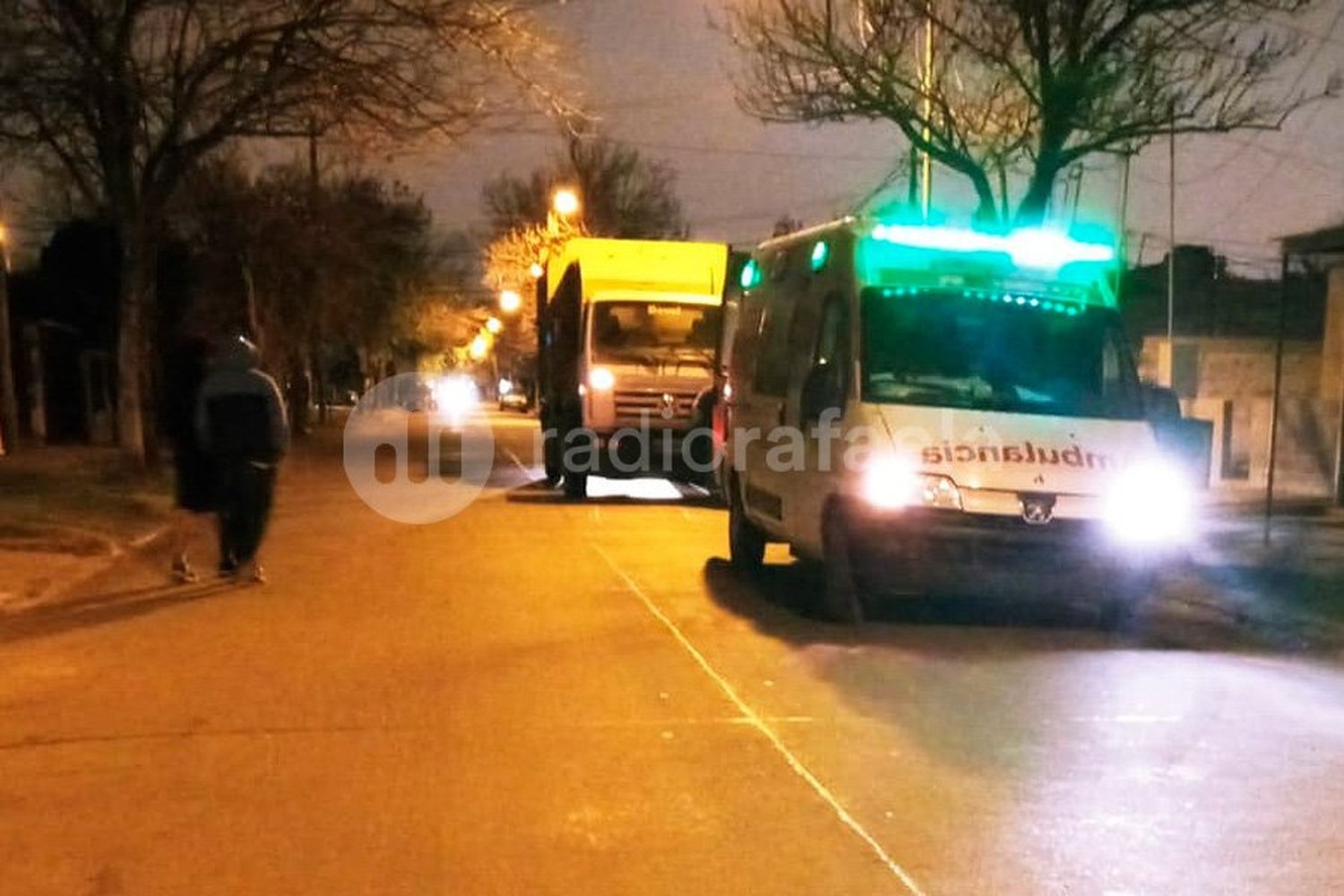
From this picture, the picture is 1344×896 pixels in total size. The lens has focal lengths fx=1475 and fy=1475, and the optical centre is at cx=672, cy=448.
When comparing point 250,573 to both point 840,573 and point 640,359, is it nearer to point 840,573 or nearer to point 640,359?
point 840,573

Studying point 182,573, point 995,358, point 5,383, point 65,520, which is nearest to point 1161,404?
point 995,358

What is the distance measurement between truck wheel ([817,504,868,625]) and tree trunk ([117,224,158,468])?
43.4 ft

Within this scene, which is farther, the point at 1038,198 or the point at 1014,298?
the point at 1038,198

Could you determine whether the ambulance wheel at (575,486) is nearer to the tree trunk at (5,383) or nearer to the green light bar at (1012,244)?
the tree trunk at (5,383)

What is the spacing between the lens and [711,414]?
53.8ft

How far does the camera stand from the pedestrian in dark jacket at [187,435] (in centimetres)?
1076

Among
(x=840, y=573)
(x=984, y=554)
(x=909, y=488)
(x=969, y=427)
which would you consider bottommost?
(x=840, y=573)

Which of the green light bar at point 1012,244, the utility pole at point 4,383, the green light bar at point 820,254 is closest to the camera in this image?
the green light bar at point 1012,244

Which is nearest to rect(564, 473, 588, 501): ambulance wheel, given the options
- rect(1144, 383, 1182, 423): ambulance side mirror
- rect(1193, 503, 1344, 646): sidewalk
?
rect(1193, 503, 1344, 646): sidewalk

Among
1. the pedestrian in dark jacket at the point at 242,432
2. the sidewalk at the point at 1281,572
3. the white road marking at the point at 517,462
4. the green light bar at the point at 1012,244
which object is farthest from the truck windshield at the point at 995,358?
the white road marking at the point at 517,462

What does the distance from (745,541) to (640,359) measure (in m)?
6.38

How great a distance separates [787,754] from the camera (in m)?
6.42

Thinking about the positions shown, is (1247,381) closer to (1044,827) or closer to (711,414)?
(711,414)

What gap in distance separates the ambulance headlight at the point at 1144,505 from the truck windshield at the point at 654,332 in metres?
9.57
